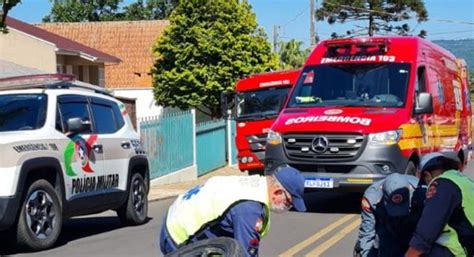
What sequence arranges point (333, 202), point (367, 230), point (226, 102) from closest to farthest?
point (367, 230) → point (333, 202) → point (226, 102)

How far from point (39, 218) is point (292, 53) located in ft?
145

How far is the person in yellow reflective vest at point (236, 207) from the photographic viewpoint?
4.27m

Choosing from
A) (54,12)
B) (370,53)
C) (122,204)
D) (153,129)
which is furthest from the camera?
(54,12)

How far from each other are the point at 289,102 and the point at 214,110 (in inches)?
811

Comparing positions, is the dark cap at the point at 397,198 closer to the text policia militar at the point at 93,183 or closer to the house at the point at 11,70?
the text policia militar at the point at 93,183

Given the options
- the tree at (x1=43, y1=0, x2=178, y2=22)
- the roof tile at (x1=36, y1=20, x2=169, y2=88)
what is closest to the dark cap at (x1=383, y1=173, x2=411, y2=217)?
the roof tile at (x1=36, y1=20, x2=169, y2=88)

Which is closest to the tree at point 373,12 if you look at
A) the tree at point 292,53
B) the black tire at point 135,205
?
the tree at point 292,53

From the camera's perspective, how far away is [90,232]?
11.6 m

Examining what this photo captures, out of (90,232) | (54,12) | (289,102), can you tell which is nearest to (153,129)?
(289,102)

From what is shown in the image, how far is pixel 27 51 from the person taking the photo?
26.6 m

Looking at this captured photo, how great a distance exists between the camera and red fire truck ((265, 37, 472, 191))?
12.0m

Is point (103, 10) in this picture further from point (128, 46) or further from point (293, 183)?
point (293, 183)

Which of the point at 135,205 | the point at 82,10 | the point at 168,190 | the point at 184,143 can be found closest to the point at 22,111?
the point at 135,205

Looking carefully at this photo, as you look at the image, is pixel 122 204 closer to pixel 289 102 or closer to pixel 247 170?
pixel 289 102
